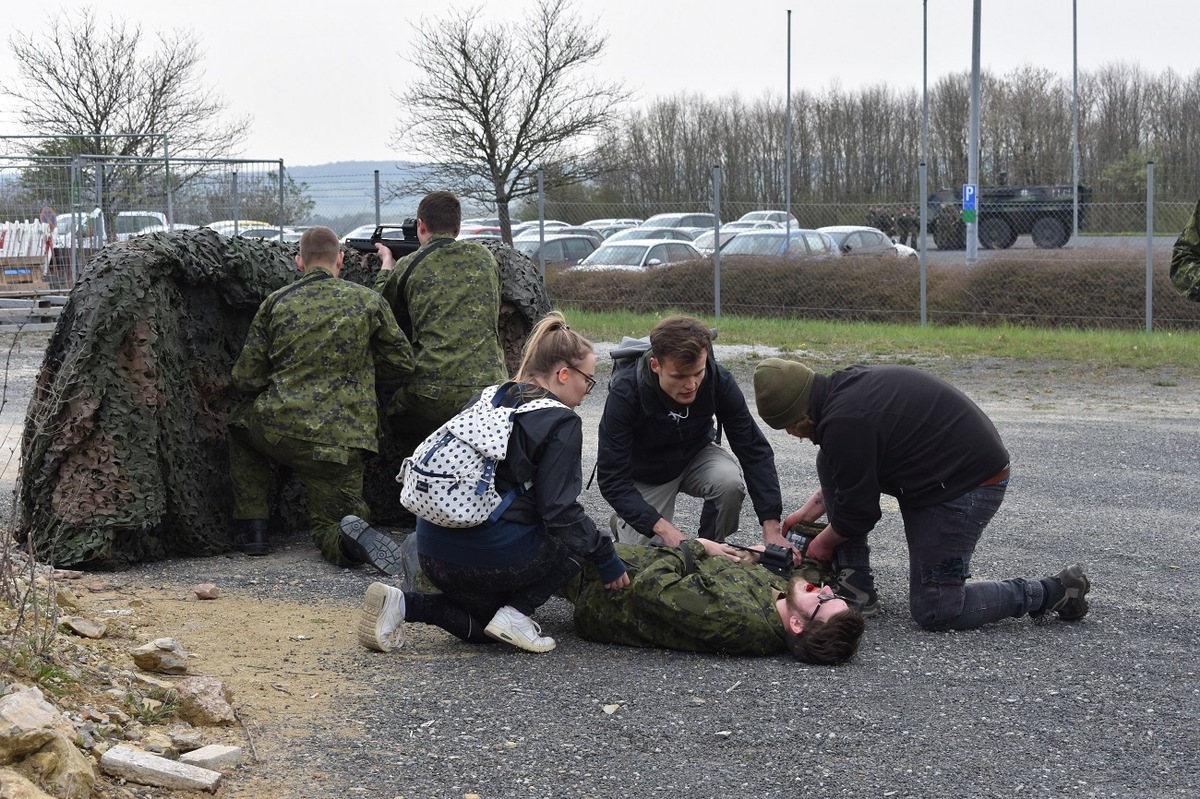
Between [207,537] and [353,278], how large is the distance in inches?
69.3

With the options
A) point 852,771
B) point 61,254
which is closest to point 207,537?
point 852,771

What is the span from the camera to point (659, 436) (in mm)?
5574

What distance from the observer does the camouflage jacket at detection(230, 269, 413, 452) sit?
6098mm

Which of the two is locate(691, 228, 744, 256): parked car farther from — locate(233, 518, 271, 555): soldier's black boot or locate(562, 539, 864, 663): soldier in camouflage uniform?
locate(562, 539, 864, 663): soldier in camouflage uniform

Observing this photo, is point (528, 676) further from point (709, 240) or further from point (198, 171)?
point (709, 240)

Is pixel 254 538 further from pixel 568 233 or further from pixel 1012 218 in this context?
pixel 568 233

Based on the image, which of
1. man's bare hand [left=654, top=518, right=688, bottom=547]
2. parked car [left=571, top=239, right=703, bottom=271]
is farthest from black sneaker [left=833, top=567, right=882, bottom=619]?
parked car [left=571, top=239, right=703, bottom=271]

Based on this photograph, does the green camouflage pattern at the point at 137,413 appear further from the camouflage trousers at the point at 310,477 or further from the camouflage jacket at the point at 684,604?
the camouflage jacket at the point at 684,604

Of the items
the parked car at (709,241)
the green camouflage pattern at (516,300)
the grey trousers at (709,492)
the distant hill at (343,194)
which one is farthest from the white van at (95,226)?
the grey trousers at (709,492)

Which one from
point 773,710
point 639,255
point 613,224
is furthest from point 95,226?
point 613,224

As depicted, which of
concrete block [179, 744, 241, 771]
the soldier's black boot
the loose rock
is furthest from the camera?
the soldier's black boot

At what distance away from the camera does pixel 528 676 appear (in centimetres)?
446

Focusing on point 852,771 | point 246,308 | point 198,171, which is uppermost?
point 198,171

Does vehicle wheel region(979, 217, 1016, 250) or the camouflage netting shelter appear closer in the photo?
the camouflage netting shelter
